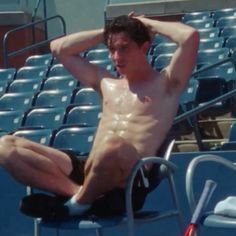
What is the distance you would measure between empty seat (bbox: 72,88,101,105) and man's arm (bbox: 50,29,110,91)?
339 centimetres

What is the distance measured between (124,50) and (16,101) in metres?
4.84

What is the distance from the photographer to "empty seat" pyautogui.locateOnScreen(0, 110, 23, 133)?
9258 millimetres

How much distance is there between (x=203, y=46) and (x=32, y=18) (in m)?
3.58

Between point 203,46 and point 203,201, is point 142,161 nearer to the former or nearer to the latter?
point 203,201

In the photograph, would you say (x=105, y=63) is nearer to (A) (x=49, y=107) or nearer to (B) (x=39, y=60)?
(A) (x=49, y=107)

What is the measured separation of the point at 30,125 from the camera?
917cm

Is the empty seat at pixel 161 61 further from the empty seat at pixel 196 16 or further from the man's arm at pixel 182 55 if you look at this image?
the man's arm at pixel 182 55

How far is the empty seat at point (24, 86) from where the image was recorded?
35.3ft

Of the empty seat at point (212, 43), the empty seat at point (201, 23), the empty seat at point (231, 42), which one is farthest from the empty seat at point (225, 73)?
the empty seat at point (201, 23)

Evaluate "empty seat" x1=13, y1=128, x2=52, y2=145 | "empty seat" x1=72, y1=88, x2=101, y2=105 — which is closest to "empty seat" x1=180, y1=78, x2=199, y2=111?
"empty seat" x1=72, y1=88, x2=101, y2=105

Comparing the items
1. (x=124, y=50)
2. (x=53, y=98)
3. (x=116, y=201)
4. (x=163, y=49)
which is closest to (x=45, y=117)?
(x=53, y=98)

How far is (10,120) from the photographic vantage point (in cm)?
937

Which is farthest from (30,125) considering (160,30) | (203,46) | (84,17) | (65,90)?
(84,17)

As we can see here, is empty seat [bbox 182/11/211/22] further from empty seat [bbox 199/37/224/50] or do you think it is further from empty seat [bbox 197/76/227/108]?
empty seat [bbox 197/76/227/108]
